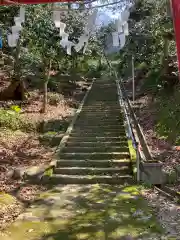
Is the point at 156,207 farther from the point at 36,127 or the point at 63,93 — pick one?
the point at 63,93

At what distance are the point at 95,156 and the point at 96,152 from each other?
1.17 ft

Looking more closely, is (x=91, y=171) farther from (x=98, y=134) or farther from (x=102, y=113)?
(x=102, y=113)

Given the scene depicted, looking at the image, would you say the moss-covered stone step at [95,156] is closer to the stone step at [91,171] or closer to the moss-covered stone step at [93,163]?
the moss-covered stone step at [93,163]

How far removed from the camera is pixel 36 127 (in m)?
14.1

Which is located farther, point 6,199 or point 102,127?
point 102,127

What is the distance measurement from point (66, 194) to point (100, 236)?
2487mm

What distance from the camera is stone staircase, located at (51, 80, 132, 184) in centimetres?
895

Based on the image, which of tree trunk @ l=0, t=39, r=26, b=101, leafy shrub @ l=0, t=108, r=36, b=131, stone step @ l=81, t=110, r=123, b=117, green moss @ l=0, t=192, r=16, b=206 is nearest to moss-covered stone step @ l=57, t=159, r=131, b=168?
green moss @ l=0, t=192, r=16, b=206

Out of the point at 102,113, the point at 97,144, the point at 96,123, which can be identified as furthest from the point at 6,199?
the point at 102,113

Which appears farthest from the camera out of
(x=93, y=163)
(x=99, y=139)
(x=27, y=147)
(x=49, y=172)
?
(x=99, y=139)

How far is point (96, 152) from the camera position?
1070 centimetres

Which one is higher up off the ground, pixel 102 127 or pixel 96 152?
pixel 102 127

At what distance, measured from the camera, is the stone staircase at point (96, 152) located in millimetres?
8945

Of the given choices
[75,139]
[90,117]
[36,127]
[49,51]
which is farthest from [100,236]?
[49,51]
